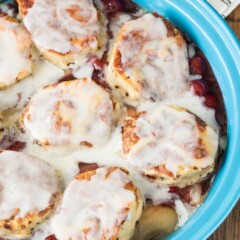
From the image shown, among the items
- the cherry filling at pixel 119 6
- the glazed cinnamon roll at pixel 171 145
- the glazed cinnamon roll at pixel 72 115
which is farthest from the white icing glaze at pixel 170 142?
the cherry filling at pixel 119 6

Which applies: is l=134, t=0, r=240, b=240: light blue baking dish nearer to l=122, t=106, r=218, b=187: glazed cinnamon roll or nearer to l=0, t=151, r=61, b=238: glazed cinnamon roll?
l=122, t=106, r=218, b=187: glazed cinnamon roll

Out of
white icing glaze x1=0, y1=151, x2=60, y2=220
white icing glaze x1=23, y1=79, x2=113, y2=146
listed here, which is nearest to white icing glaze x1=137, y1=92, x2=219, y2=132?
white icing glaze x1=23, y1=79, x2=113, y2=146

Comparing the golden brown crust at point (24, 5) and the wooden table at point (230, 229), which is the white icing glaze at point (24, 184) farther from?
the wooden table at point (230, 229)

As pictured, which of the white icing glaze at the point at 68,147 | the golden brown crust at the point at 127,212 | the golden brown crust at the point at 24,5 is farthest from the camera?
the golden brown crust at the point at 24,5

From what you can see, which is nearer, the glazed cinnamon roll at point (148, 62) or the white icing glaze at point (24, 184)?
the white icing glaze at point (24, 184)

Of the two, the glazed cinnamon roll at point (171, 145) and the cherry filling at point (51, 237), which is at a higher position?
the glazed cinnamon roll at point (171, 145)

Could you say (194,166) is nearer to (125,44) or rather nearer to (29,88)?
(125,44)

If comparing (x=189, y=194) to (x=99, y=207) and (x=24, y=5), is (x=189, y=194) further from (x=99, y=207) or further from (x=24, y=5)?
(x=24, y=5)

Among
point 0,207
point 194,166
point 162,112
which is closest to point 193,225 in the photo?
point 194,166
